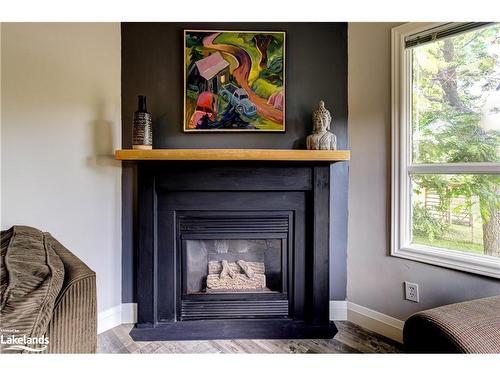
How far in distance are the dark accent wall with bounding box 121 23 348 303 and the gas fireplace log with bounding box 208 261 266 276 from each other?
558 millimetres

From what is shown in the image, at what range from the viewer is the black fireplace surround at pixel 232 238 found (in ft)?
5.24

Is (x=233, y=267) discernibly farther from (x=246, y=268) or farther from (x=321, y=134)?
(x=321, y=134)

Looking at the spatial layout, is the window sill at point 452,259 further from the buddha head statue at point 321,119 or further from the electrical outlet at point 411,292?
the buddha head statue at point 321,119

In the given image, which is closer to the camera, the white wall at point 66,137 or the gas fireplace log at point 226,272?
the white wall at point 66,137

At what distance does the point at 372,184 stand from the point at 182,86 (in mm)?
1489

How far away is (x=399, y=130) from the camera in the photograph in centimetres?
157

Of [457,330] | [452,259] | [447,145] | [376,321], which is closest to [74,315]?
[457,330]

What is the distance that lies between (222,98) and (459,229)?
1702mm

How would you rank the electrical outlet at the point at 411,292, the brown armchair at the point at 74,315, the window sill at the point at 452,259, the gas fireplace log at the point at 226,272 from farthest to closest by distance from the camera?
the gas fireplace log at the point at 226,272 < the electrical outlet at the point at 411,292 < the window sill at the point at 452,259 < the brown armchair at the point at 74,315

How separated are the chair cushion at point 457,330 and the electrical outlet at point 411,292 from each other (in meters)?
0.63

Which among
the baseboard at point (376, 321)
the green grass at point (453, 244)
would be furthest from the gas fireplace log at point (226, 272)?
the green grass at point (453, 244)
